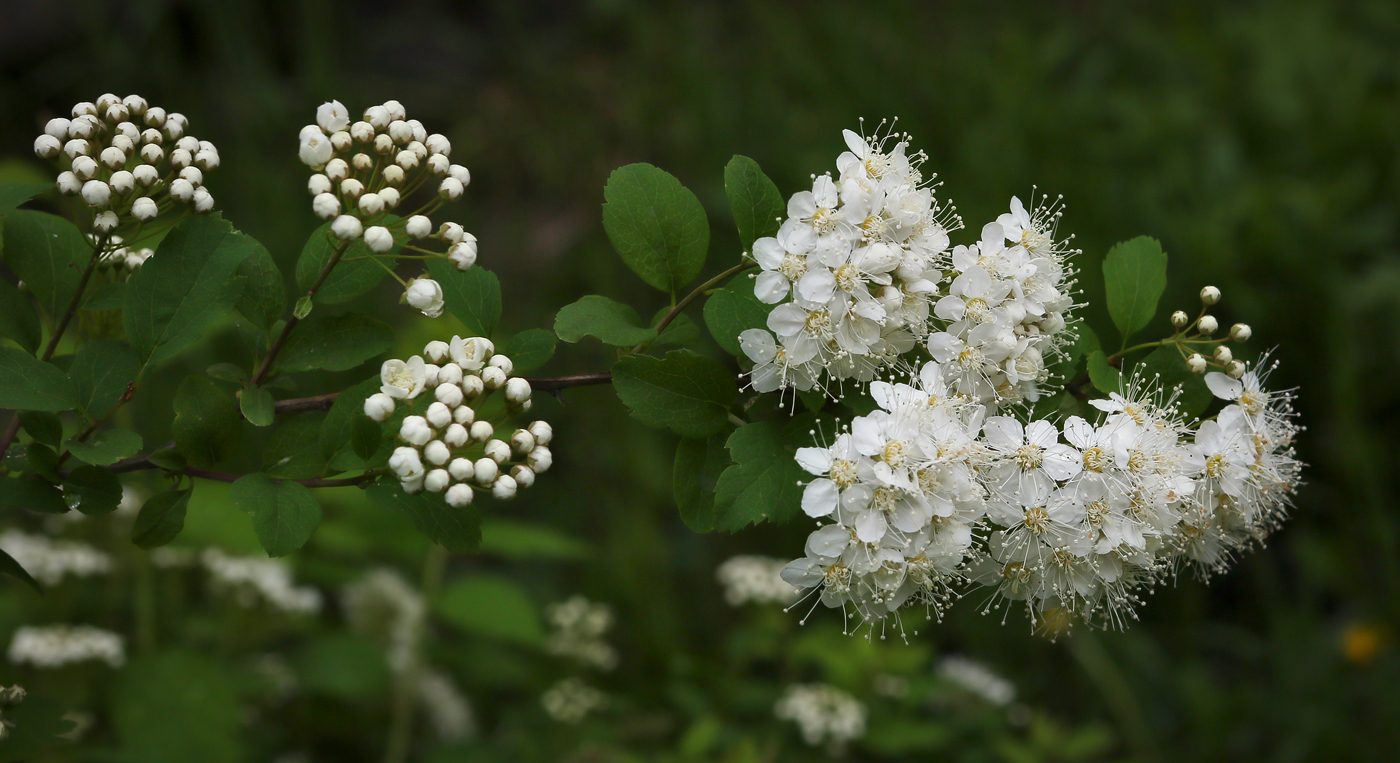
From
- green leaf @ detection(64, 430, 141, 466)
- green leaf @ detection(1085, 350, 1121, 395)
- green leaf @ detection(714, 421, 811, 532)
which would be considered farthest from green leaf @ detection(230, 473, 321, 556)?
green leaf @ detection(1085, 350, 1121, 395)

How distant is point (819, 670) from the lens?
3107 millimetres

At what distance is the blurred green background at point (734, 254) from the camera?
2.55 m

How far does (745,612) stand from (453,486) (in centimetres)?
265

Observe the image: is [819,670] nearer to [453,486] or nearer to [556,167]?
[453,486]

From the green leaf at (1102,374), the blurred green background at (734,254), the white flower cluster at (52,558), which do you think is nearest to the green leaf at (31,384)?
the blurred green background at (734,254)

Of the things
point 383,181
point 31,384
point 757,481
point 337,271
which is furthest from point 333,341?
point 757,481

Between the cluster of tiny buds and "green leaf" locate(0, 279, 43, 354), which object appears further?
the cluster of tiny buds

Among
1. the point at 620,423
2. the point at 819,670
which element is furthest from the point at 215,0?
the point at 819,670

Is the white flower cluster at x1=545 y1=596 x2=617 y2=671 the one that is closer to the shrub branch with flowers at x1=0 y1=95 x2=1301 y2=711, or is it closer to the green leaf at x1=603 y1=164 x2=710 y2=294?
the shrub branch with flowers at x1=0 y1=95 x2=1301 y2=711

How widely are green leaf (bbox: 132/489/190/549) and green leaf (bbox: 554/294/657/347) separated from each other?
1.59 feet

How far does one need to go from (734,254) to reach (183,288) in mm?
3240

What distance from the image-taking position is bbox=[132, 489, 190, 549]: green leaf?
1081 mm

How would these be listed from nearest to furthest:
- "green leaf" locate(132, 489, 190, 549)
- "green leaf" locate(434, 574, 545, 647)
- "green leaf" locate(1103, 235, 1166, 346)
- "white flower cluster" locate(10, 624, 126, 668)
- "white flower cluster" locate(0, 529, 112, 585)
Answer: "green leaf" locate(132, 489, 190, 549) < "green leaf" locate(1103, 235, 1166, 346) < "white flower cluster" locate(10, 624, 126, 668) < "white flower cluster" locate(0, 529, 112, 585) < "green leaf" locate(434, 574, 545, 647)

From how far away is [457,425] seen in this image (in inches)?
41.9
